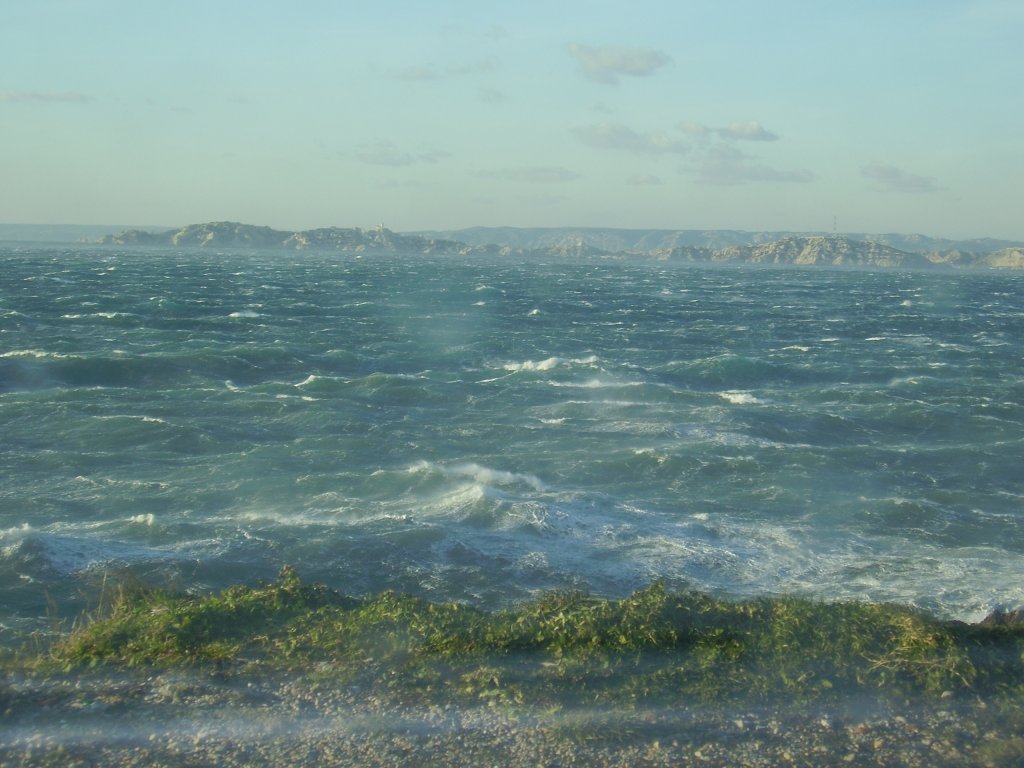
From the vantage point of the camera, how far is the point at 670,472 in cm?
1905

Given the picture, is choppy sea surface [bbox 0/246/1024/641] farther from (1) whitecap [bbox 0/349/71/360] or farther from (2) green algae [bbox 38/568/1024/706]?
(2) green algae [bbox 38/568/1024/706]

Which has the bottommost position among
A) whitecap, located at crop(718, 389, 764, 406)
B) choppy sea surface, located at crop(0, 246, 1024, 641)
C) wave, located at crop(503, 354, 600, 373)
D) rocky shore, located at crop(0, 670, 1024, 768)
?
choppy sea surface, located at crop(0, 246, 1024, 641)

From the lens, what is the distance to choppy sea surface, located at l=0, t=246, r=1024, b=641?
1316 cm

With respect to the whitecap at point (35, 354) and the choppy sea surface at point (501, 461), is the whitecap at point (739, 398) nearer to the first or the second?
the choppy sea surface at point (501, 461)

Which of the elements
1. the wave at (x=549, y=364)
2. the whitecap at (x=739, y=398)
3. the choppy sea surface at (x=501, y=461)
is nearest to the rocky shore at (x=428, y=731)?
the choppy sea surface at (x=501, y=461)

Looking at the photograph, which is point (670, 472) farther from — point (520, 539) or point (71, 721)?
point (71, 721)

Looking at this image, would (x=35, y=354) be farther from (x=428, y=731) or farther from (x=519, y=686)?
(x=428, y=731)

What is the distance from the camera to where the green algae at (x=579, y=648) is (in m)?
7.16

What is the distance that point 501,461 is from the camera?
19656 millimetres

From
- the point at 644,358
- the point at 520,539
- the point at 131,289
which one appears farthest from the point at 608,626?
the point at 131,289

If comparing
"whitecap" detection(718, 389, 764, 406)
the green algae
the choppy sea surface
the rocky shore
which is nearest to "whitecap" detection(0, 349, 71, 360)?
the choppy sea surface

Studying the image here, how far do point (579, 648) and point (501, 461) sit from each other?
11977mm

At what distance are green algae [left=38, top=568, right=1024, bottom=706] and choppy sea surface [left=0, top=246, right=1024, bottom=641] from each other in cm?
357

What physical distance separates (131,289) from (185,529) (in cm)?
5255
